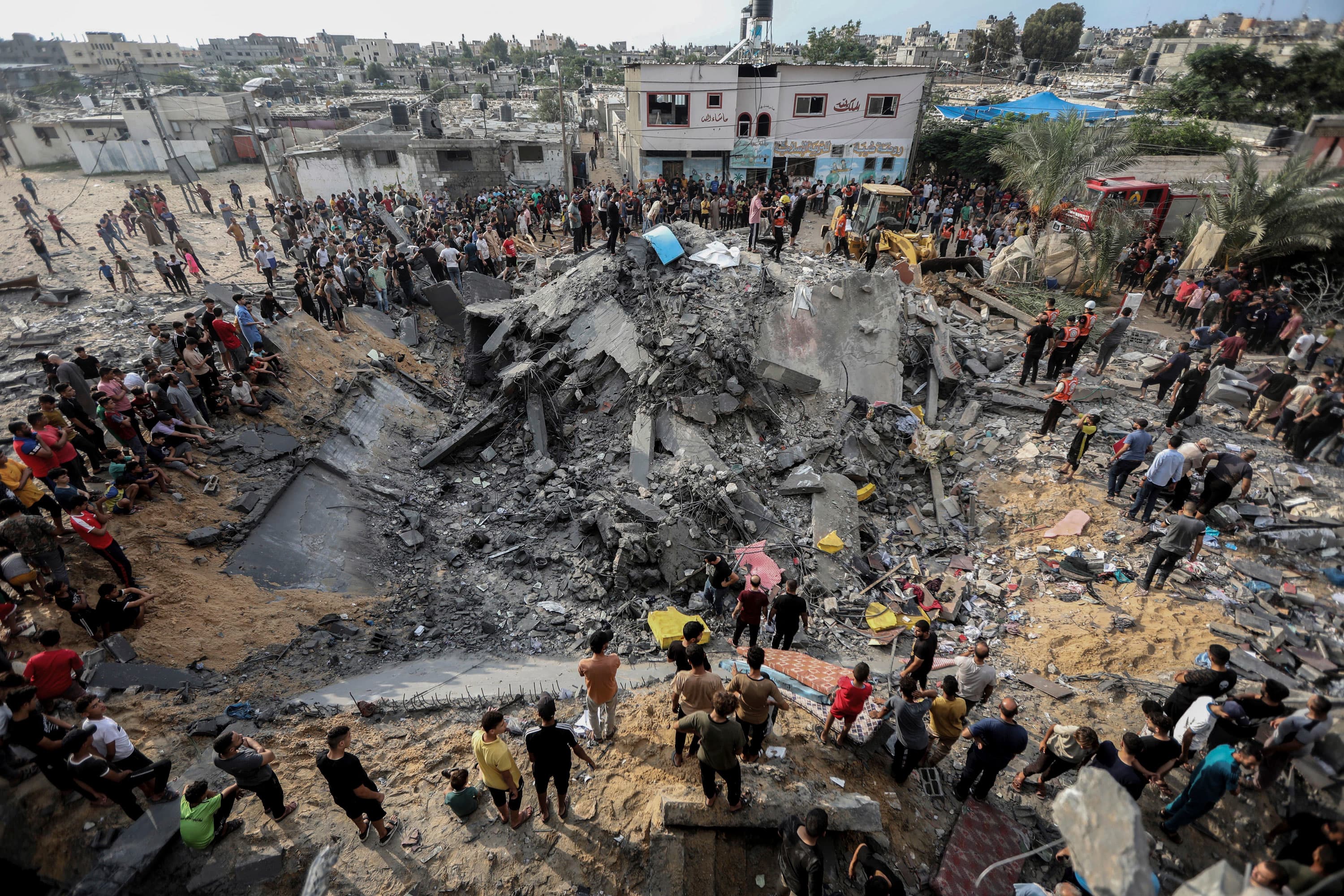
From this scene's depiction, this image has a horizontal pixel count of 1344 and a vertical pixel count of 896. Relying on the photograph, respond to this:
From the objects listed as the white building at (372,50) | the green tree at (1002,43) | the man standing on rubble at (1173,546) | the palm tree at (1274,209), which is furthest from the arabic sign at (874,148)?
the white building at (372,50)

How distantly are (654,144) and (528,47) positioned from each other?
130 meters

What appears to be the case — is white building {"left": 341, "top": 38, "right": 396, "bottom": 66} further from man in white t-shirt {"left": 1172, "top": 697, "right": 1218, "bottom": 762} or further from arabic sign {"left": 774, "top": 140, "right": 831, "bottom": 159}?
man in white t-shirt {"left": 1172, "top": 697, "right": 1218, "bottom": 762}

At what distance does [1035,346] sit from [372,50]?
474 ft

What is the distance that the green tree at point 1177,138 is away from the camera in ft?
61.1

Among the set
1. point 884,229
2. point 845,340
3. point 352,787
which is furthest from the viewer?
point 884,229

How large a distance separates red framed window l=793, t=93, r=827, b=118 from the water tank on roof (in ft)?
51.8

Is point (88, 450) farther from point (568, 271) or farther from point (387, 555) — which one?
point (568, 271)

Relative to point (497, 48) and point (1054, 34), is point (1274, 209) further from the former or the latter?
point (497, 48)

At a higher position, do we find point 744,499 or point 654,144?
point 654,144

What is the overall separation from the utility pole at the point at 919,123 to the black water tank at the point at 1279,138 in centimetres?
1574

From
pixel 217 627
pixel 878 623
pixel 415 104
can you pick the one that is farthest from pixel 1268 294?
pixel 415 104

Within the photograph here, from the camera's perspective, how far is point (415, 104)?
4059cm

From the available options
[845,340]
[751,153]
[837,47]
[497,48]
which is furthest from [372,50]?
[845,340]

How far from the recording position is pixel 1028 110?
2659cm
